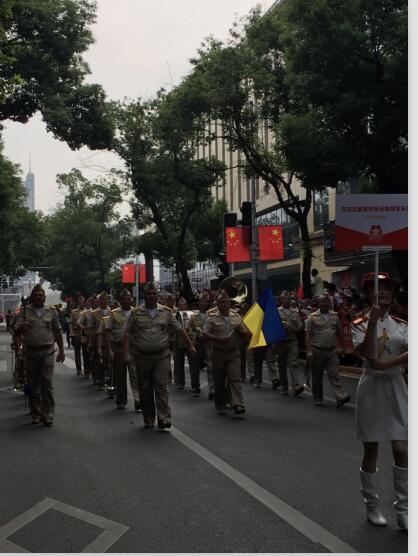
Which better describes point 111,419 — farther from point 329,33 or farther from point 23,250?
point 23,250

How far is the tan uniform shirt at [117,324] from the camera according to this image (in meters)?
14.6

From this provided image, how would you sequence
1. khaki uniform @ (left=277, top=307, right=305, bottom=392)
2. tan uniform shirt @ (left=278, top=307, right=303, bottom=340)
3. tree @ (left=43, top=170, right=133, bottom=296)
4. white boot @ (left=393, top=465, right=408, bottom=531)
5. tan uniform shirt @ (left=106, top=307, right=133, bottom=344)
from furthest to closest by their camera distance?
tree @ (left=43, top=170, right=133, bottom=296)
tan uniform shirt @ (left=278, top=307, right=303, bottom=340)
khaki uniform @ (left=277, top=307, right=305, bottom=392)
tan uniform shirt @ (left=106, top=307, right=133, bottom=344)
white boot @ (left=393, top=465, right=408, bottom=531)

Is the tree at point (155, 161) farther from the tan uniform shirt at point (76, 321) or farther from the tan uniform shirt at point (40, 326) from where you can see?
the tan uniform shirt at point (40, 326)

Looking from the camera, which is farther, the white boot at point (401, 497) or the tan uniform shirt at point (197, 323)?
the tan uniform shirt at point (197, 323)

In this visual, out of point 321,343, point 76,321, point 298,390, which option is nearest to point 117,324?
point 298,390

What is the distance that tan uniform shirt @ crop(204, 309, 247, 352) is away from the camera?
1315cm

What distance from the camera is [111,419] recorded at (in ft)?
40.5

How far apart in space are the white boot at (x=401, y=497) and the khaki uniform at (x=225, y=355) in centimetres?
677

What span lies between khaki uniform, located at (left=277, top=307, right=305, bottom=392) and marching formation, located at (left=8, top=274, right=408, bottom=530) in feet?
0.06

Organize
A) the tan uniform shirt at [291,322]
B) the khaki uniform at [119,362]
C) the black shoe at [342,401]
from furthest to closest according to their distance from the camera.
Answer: the tan uniform shirt at [291,322], the khaki uniform at [119,362], the black shoe at [342,401]

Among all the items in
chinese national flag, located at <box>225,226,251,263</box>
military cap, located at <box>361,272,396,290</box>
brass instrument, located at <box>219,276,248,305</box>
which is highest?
chinese national flag, located at <box>225,226,251,263</box>

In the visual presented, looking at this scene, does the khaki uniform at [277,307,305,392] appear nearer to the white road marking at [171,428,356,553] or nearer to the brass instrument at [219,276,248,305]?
the brass instrument at [219,276,248,305]

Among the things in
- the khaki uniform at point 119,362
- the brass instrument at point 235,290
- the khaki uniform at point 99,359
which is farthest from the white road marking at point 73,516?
the brass instrument at point 235,290

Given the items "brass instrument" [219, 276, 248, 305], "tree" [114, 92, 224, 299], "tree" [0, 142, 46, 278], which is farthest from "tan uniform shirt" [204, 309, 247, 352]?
"tree" [0, 142, 46, 278]
